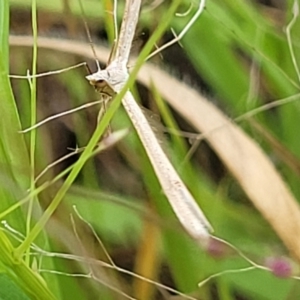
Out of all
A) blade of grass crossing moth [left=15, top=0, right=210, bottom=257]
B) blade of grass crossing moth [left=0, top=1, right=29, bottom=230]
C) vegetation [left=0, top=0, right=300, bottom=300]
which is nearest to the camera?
blade of grass crossing moth [left=15, top=0, right=210, bottom=257]

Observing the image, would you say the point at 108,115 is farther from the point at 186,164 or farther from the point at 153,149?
the point at 186,164

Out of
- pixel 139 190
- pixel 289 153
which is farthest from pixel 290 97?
pixel 139 190

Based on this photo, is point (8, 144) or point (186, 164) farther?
point (186, 164)

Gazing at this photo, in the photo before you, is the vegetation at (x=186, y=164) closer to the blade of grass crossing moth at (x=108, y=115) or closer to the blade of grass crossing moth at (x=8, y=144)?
the blade of grass crossing moth at (x=8, y=144)

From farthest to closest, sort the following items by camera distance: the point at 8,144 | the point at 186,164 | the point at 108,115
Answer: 1. the point at 186,164
2. the point at 8,144
3. the point at 108,115

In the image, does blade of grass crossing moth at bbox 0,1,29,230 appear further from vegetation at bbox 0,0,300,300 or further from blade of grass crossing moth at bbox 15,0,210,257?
blade of grass crossing moth at bbox 15,0,210,257

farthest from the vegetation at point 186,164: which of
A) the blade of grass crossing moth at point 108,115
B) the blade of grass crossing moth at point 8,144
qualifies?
the blade of grass crossing moth at point 108,115

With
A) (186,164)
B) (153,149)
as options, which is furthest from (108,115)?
(186,164)

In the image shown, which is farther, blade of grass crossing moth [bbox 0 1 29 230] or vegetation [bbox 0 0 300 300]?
vegetation [bbox 0 0 300 300]

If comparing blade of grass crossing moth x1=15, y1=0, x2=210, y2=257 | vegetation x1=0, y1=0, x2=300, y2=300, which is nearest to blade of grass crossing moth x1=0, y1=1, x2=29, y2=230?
vegetation x1=0, y1=0, x2=300, y2=300

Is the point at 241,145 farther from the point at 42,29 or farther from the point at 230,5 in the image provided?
the point at 42,29

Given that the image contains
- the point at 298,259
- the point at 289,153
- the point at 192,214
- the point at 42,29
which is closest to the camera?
the point at 192,214
